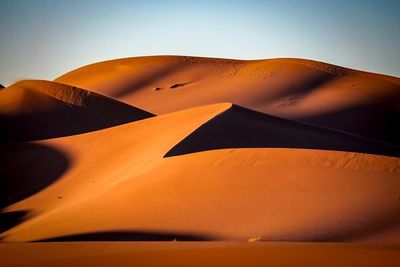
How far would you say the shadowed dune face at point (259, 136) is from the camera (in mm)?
19000

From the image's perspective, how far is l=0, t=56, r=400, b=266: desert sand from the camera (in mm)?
7402

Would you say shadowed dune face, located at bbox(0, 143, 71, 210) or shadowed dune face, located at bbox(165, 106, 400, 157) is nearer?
shadowed dune face, located at bbox(165, 106, 400, 157)

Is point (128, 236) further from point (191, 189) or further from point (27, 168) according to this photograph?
point (27, 168)

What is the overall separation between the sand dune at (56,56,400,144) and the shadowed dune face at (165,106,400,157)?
743 inches

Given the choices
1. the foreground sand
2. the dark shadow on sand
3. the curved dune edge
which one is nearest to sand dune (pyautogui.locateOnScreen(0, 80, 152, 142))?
the curved dune edge

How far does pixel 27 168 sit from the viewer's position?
23094 mm

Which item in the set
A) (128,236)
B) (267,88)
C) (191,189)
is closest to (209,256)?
(128,236)

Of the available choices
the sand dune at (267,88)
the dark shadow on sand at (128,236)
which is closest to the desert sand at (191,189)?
the dark shadow on sand at (128,236)

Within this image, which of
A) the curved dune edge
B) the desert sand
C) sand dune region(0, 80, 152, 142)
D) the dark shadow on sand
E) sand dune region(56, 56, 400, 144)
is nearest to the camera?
the desert sand

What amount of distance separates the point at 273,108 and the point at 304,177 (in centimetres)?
3403

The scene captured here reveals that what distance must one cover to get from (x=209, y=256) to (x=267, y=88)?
153ft

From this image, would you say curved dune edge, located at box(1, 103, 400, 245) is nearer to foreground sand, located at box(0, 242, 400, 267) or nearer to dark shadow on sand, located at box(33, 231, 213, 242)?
dark shadow on sand, located at box(33, 231, 213, 242)

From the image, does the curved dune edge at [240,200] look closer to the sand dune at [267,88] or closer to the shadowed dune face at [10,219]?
the shadowed dune face at [10,219]

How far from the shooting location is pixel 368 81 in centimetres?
5316
